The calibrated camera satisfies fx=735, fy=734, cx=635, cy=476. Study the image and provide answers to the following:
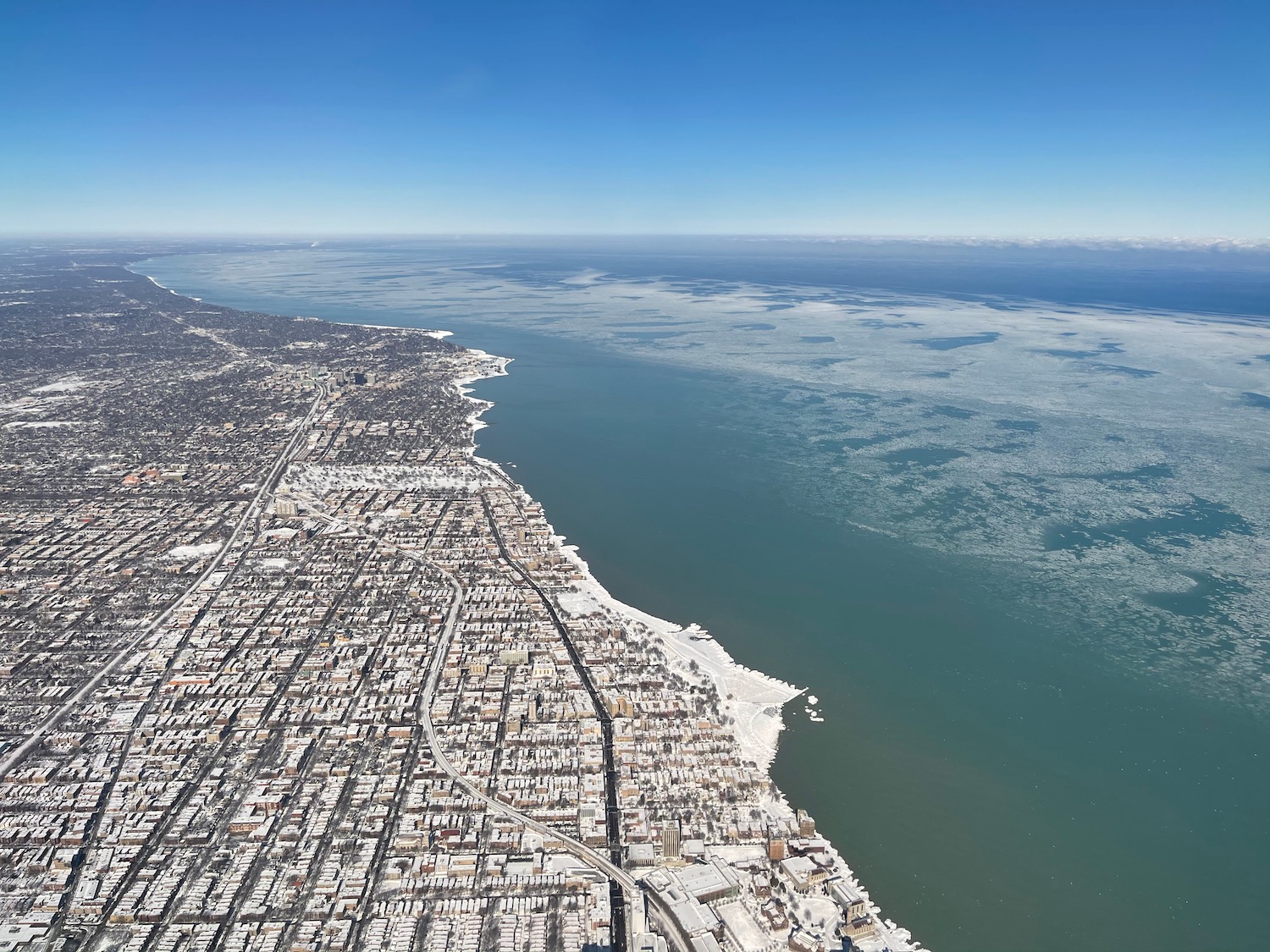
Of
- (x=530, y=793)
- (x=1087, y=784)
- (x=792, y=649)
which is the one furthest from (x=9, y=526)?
(x=1087, y=784)

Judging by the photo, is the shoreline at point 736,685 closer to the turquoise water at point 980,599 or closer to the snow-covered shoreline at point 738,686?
the snow-covered shoreline at point 738,686

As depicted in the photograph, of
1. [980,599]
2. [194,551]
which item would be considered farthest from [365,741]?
[980,599]

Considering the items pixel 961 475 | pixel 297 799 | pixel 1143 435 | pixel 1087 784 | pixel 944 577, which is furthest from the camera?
pixel 1143 435

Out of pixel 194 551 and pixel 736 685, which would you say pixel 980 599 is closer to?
pixel 736 685

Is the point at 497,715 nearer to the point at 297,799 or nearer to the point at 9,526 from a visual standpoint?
the point at 297,799

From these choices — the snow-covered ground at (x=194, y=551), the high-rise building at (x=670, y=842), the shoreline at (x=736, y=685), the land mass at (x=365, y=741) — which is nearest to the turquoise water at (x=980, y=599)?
the shoreline at (x=736, y=685)

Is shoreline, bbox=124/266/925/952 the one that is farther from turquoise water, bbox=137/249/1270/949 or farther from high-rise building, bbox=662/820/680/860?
high-rise building, bbox=662/820/680/860
